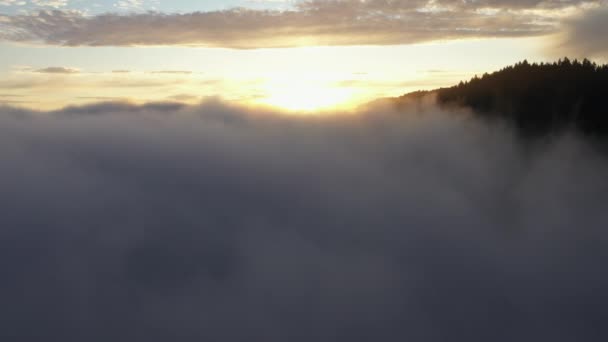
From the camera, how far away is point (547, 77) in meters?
170

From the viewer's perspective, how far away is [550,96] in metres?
165

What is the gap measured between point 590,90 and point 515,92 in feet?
93.6

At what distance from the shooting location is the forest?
155875 millimetres

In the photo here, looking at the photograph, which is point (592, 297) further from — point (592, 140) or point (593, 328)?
point (592, 140)

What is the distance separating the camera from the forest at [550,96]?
511 ft

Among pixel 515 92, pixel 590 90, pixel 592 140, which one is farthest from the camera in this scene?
pixel 515 92

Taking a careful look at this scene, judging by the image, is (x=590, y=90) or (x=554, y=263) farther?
(x=554, y=263)

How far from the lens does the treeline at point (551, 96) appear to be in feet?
511

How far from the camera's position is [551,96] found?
16488cm

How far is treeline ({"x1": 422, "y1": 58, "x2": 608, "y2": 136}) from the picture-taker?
6132 inches

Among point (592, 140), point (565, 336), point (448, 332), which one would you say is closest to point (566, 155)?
point (592, 140)

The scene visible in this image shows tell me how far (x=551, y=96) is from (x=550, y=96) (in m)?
0.52

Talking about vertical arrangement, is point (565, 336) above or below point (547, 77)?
below

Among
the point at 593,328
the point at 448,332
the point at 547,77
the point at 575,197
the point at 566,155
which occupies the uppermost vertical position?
the point at 547,77
